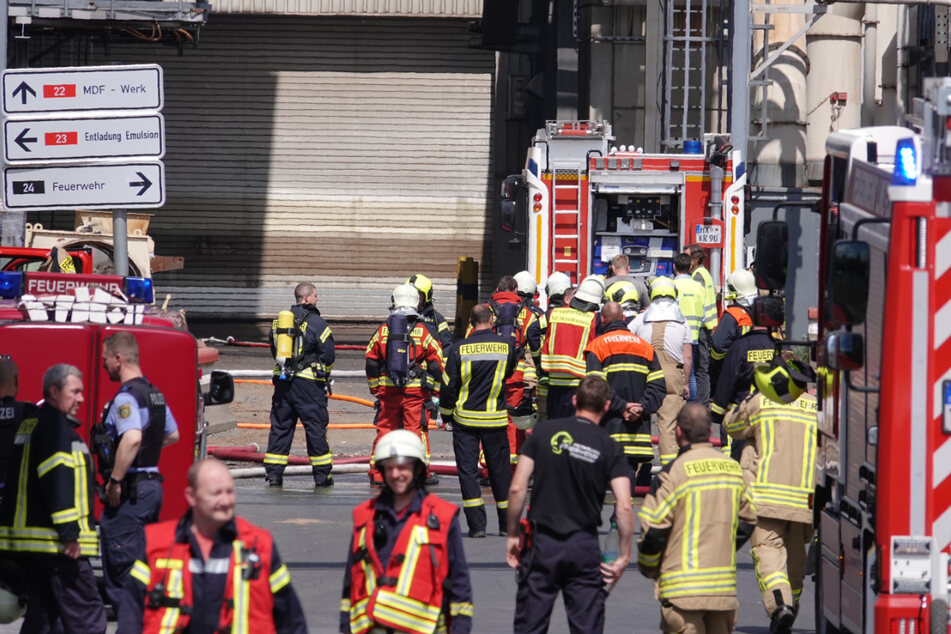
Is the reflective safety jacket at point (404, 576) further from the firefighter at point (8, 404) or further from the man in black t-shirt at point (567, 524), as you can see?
the firefighter at point (8, 404)

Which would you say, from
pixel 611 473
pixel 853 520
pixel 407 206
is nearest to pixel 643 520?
pixel 611 473

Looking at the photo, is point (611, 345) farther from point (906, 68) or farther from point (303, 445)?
point (906, 68)

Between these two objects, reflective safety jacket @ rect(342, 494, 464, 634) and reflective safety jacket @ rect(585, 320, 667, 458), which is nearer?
reflective safety jacket @ rect(342, 494, 464, 634)

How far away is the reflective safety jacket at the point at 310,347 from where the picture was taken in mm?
12625

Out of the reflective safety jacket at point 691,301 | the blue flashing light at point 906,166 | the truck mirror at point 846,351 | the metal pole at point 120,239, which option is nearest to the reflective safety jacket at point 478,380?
the metal pole at point 120,239

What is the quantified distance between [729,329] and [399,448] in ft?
25.8

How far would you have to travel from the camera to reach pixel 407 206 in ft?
87.9

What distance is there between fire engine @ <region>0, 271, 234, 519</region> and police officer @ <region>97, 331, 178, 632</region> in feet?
2.59

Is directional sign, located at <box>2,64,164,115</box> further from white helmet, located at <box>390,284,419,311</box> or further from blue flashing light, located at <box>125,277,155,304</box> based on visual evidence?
white helmet, located at <box>390,284,419,311</box>

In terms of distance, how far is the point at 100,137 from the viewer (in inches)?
340

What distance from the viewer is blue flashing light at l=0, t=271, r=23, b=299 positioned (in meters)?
9.66

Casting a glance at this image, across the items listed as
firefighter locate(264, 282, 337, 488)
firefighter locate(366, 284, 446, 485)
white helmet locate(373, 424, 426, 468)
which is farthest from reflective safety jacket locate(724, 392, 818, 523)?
firefighter locate(264, 282, 337, 488)

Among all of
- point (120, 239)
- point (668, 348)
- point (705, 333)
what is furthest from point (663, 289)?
point (120, 239)

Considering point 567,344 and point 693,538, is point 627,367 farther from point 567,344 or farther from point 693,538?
point 693,538
